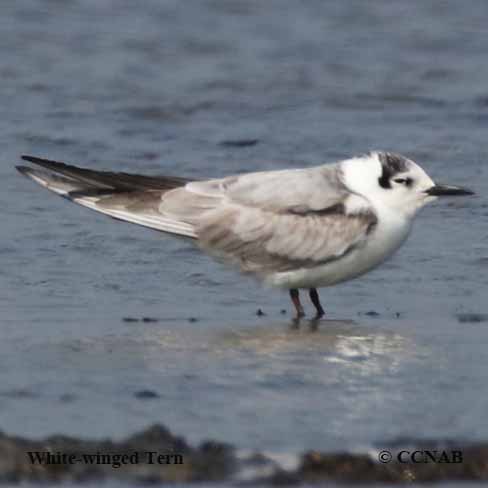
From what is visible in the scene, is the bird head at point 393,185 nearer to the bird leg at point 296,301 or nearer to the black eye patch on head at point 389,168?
the black eye patch on head at point 389,168

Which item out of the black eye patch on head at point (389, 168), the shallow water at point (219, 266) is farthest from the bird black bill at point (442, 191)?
the shallow water at point (219, 266)

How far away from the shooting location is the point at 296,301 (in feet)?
24.4

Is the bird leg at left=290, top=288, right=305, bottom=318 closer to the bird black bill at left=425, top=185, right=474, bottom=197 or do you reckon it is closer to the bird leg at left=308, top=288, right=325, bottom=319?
the bird leg at left=308, top=288, right=325, bottom=319

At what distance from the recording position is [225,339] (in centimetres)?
664

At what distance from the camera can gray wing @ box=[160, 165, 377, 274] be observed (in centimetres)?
726

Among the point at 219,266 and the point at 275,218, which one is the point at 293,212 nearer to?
the point at 275,218

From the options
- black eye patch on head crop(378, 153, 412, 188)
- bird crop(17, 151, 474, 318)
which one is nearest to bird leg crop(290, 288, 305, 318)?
bird crop(17, 151, 474, 318)

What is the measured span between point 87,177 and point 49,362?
169 cm

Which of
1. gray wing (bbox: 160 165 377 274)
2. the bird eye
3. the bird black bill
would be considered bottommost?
gray wing (bbox: 160 165 377 274)

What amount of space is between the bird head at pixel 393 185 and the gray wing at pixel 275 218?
80 millimetres

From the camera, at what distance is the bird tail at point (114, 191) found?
7.54 m

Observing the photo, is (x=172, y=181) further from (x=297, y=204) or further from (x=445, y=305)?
(x=445, y=305)

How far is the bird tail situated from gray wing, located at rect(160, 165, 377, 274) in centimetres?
6

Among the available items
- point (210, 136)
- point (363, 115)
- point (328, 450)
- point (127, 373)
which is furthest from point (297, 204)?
point (363, 115)
